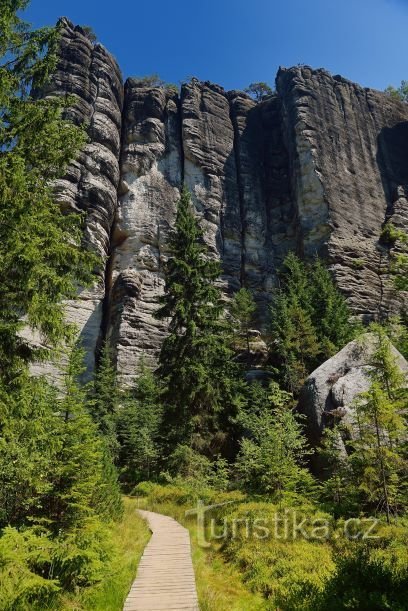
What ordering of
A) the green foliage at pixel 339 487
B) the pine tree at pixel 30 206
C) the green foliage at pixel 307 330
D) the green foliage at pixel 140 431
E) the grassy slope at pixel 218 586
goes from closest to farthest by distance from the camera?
the grassy slope at pixel 218 586 → the pine tree at pixel 30 206 → the green foliage at pixel 339 487 → the green foliage at pixel 140 431 → the green foliage at pixel 307 330

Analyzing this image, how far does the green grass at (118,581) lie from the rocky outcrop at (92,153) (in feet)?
93.9

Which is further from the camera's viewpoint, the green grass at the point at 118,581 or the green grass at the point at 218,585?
the green grass at the point at 218,585

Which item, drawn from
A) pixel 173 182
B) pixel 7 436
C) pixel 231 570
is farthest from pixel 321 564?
pixel 173 182

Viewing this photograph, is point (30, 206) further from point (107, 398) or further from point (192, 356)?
point (107, 398)

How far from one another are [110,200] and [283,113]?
29990 mm

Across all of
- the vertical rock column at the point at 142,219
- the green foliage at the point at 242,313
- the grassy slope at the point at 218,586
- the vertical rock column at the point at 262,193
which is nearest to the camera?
the grassy slope at the point at 218,586

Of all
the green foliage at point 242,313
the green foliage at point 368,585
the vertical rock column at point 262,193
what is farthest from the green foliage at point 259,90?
the green foliage at point 368,585

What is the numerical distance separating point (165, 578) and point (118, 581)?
92cm

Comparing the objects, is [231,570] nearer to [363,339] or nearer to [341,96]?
[363,339]

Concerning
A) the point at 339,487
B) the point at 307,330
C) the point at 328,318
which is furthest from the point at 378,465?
the point at 328,318

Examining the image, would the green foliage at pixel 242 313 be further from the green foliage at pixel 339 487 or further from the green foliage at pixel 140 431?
the green foliage at pixel 339 487

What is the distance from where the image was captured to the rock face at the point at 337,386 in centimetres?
1930

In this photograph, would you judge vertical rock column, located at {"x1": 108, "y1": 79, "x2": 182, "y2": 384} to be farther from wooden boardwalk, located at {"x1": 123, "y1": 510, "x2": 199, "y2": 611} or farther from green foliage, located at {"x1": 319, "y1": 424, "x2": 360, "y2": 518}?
wooden boardwalk, located at {"x1": 123, "y1": 510, "x2": 199, "y2": 611}

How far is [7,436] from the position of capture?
26.3ft
